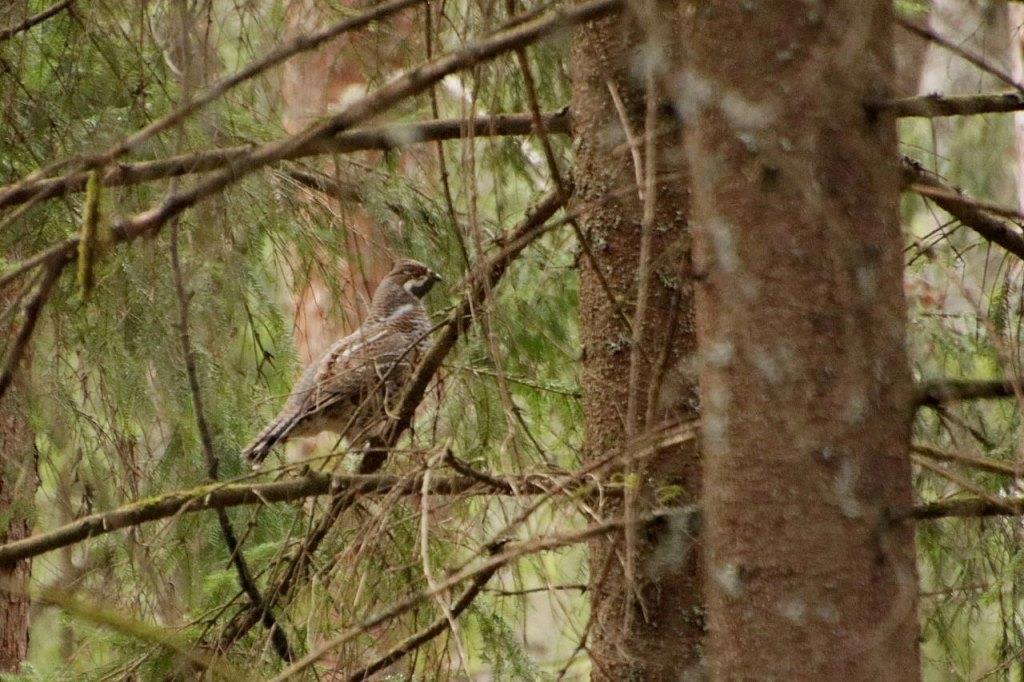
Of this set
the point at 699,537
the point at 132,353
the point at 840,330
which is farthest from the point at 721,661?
the point at 132,353

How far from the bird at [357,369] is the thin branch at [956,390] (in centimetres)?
249

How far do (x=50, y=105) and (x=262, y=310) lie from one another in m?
1.10

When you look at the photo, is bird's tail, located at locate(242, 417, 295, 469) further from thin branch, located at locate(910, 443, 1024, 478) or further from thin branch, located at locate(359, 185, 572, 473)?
thin branch, located at locate(910, 443, 1024, 478)

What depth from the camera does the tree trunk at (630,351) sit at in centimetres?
331

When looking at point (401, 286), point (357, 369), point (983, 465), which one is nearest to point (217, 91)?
point (983, 465)

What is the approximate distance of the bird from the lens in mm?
5223

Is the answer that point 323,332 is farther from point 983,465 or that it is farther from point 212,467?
point 983,465

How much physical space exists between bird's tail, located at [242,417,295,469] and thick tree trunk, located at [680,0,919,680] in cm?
324

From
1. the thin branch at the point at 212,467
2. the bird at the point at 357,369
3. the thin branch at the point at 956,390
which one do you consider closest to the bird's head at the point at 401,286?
the bird at the point at 357,369

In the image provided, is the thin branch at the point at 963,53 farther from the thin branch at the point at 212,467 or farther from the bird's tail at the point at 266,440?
the bird's tail at the point at 266,440

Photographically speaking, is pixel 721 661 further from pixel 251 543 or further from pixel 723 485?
pixel 251 543

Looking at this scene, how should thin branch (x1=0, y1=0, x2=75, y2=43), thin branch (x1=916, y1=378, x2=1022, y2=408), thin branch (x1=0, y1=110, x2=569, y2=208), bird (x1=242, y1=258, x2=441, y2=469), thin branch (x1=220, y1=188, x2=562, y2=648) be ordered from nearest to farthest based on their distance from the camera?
thin branch (x1=916, y1=378, x2=1022, y2=408)
thin branch (x1=0, y1=110, x2=569, y2=208)
thin branch (x1=220, y1=188, x2=562, y2=648)
thin branch (x1=0, y1=0, x2=75, y2=43)
bird (x1=242, y1=258, x2=441, y2=469)

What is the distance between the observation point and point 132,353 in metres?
4.13

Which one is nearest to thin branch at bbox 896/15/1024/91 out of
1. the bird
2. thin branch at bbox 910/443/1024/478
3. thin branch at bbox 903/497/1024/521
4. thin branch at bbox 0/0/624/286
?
thin branch at bbox 0/0/624/286
